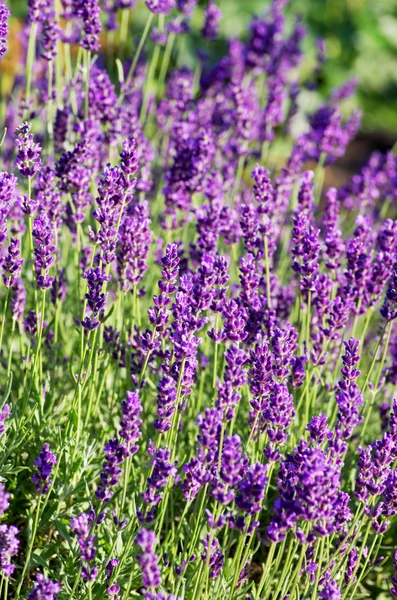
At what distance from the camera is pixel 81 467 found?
264cm

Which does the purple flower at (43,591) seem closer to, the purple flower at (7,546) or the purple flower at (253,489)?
the purple flower at (7,546)

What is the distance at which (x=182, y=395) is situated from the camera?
2242 millimetres

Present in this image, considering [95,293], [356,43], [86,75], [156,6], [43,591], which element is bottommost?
[43,591]

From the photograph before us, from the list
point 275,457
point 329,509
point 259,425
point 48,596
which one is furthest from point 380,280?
point 48,596

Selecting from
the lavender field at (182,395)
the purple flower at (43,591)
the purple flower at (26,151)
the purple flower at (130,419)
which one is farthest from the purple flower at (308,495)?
the purple flower at (26,151)

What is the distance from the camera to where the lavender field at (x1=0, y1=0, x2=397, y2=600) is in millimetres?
2080

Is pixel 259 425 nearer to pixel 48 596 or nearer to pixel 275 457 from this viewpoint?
pixel 275 457

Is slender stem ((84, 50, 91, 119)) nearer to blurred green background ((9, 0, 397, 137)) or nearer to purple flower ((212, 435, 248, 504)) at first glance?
purple flower ((212, 435, 248, 504))

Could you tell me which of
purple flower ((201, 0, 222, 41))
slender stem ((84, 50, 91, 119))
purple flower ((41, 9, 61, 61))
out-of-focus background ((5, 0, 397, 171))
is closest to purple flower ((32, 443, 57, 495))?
slender stem ((84, 50, 91, 119))

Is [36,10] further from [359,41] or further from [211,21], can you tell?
[359,41]

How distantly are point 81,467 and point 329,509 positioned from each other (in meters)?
1.05

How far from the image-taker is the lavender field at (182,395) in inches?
81.9

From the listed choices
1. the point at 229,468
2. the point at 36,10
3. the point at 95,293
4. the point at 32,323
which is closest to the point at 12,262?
the point at 95,293

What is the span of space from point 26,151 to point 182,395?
878 mm
